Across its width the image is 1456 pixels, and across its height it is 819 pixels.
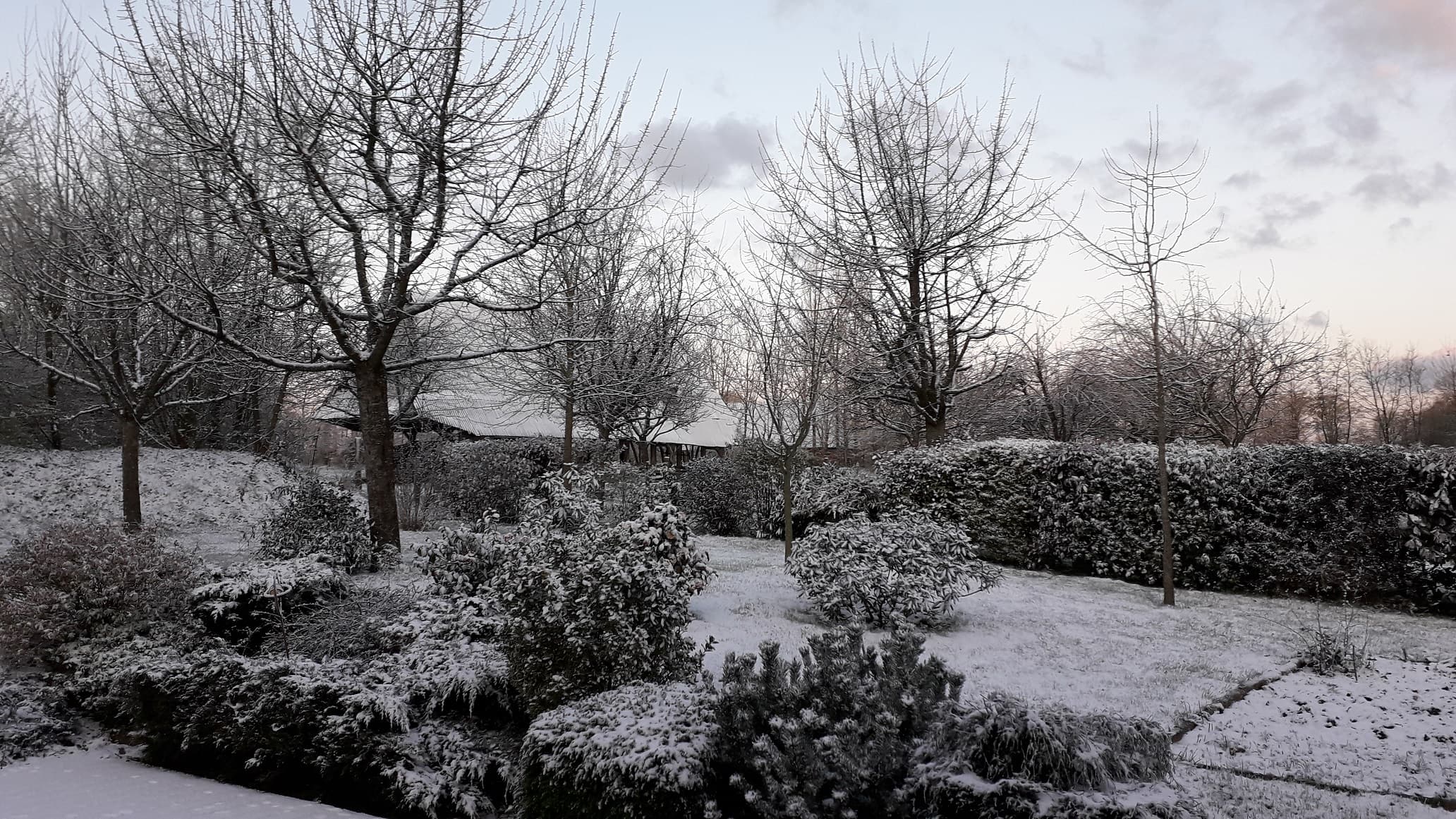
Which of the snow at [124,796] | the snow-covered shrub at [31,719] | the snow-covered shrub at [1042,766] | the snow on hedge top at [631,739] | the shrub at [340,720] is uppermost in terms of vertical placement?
the snow-covered shrub at [1042,766]

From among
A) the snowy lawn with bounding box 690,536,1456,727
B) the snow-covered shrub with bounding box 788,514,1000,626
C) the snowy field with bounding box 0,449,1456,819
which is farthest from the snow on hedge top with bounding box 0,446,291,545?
the snow-covered shrub with bounding box 788,514,1000,626

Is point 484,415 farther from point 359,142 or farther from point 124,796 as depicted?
point 124,796

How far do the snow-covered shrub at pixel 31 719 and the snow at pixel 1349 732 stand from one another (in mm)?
7153

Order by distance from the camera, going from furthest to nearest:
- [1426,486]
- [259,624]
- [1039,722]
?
1. [1426,486]
2. [259,624]
3. [1039,722]

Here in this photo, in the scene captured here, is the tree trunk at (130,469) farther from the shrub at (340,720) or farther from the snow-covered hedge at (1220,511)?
the snow-covered hedge at (1220,511)

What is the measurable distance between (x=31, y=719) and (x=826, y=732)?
579cm

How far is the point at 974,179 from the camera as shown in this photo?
12.6 meters

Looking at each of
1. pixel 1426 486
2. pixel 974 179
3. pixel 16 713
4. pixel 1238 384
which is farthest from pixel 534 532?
pixel 1238 384

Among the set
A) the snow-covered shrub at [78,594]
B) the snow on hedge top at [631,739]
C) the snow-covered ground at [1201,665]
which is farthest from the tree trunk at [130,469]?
the snow on hedge top at [631,739]

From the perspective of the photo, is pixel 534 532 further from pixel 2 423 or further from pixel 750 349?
pixel 2 423

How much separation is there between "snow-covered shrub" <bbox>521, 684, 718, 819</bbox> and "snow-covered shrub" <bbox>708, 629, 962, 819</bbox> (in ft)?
0.42

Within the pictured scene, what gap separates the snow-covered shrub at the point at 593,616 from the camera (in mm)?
4434

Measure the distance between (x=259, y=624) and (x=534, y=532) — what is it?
232cm

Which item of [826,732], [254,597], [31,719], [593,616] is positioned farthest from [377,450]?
[826,732]
